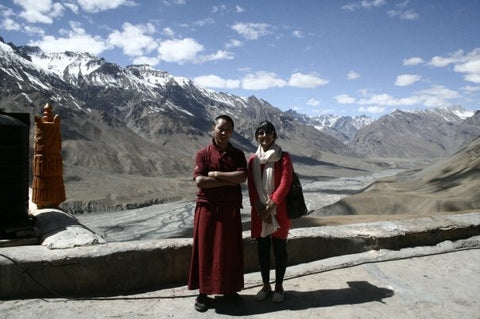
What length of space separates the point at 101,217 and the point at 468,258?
164ft

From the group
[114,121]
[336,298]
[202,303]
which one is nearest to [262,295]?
[202,303]

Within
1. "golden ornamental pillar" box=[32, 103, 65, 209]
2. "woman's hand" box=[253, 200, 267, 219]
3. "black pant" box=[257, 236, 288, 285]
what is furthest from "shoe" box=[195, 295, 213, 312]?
"golden ornamental pillar" box=[32, 103, 65, 209]

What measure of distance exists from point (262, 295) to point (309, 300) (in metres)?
0.44

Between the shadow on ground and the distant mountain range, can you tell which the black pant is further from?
the distant mountain range

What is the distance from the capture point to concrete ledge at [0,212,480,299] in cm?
402

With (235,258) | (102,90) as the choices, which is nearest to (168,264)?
(235,258)

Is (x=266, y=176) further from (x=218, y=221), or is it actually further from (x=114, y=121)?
(x=114, y=121)

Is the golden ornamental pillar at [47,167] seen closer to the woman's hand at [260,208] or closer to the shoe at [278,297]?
the woman's hand at [260,208]

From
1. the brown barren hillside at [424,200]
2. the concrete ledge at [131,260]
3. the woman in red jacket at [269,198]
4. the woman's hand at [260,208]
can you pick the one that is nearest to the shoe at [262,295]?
the woman in red jacket at [269,198]

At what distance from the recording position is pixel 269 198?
4.07 m

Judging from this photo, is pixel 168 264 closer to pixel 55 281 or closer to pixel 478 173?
pixel 55 281

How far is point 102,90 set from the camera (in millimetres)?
184750

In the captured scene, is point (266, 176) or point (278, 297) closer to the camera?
→ point (278, 297)

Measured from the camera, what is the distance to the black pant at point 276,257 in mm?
4121
